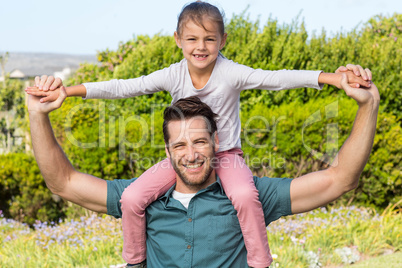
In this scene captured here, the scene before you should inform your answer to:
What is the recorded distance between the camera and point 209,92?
3.24 meters

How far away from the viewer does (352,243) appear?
6016 millimetres

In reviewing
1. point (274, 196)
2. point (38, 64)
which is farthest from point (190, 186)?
point (38, 64)

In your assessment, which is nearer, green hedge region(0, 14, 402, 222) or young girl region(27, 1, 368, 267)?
young girl region(27, 1, 368, 267)

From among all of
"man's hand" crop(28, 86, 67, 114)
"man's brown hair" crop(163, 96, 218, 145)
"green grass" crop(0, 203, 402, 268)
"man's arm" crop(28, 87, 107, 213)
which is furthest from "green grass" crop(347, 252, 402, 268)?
"man's hand" crop(28, 86, 67, 114)

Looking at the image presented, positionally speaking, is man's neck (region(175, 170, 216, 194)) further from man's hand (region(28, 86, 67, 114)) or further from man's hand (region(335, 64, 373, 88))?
man's hand (region(335, 64, 373, 88))

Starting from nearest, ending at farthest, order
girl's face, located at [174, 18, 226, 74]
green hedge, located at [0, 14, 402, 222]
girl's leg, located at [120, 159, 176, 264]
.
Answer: girl's leg, located at [120, 159, 176, 264]
girl's face, located at [174, 18, 226, 74]
green hedge, located at [0, 14, 402, 222]

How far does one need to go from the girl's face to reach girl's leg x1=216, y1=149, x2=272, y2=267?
2.68ft

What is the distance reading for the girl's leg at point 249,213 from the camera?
271 cm

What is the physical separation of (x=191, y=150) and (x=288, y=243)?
3.56 meters

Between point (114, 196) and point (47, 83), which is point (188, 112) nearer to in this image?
point (114, 196)

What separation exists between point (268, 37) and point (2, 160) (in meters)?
4.95

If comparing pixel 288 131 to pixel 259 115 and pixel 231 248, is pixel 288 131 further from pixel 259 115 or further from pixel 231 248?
pixel 231 248

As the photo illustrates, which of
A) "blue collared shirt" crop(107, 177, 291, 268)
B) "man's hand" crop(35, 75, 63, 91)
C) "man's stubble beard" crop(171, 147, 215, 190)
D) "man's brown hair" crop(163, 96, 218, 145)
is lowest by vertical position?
"blue collared shirt" crop(107, 177, 291, 268)

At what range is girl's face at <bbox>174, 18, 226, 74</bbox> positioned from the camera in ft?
10.6
